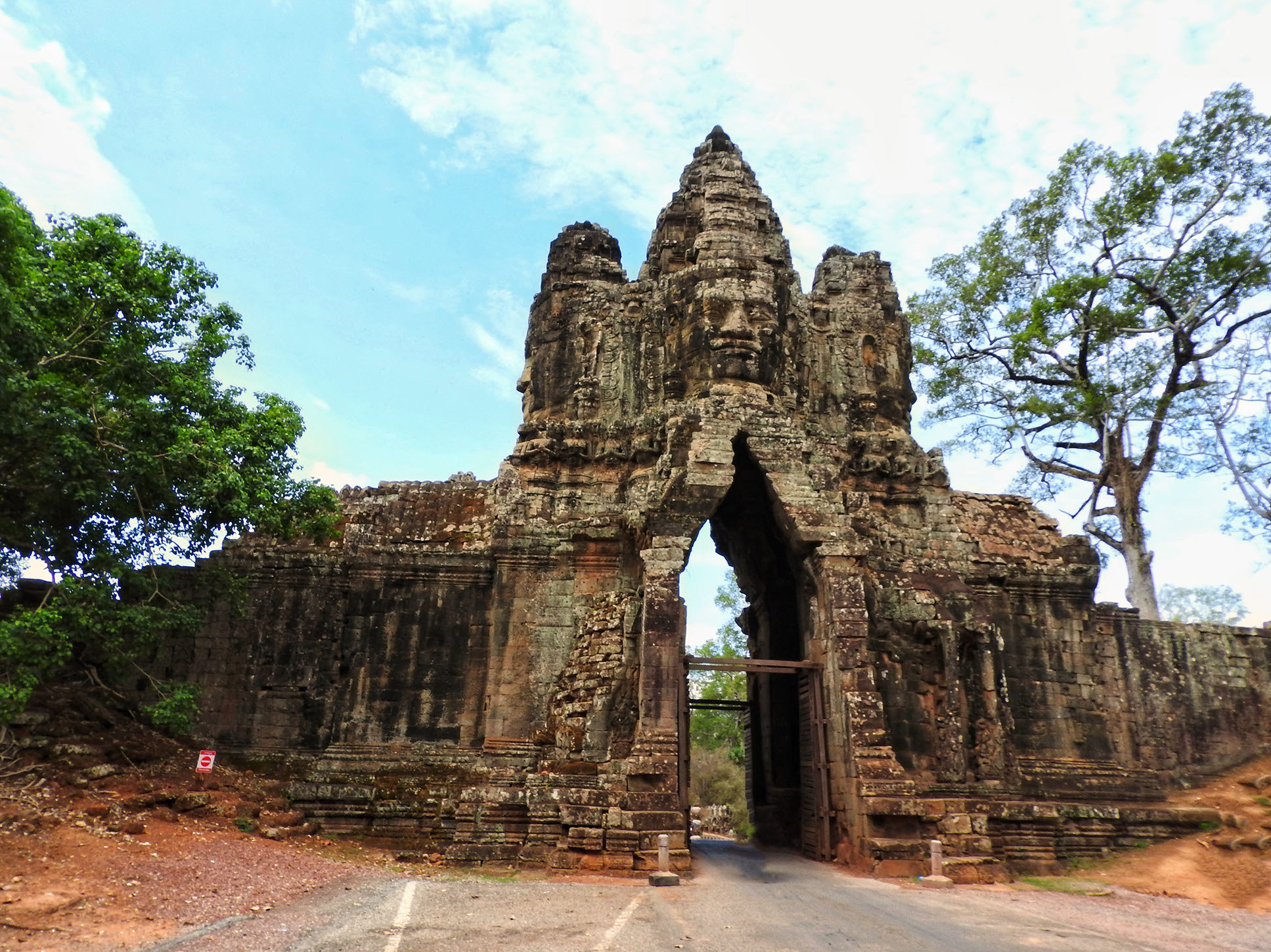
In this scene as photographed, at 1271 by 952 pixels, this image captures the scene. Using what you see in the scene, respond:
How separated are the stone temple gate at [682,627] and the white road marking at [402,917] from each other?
74.8 inches

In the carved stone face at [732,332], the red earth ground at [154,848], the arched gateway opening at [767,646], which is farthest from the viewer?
the arched gateway opening at [767,646]

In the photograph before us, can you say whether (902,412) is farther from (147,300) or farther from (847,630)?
(147,300)

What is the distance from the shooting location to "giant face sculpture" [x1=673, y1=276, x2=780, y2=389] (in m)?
14.1

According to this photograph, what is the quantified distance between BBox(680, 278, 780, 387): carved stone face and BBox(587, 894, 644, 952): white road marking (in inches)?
327

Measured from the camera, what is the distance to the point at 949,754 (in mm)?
12461

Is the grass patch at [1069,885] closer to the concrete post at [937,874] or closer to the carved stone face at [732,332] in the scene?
the concrete post at [937,874]

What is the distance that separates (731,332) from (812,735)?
6.52 meters

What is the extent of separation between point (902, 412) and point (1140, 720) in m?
7.10

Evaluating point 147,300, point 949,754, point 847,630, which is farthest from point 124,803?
point 949,754

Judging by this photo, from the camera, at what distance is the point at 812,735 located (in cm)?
1231

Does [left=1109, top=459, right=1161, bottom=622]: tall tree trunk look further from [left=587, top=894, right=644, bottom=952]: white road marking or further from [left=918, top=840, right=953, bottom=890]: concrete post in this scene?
[left=587, top=894, right=644, bottom=952]: white road marking

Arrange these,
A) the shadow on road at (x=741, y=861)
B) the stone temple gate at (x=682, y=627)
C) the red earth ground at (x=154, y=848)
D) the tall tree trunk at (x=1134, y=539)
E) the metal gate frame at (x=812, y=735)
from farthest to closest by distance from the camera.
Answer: the tall tree trunk at (x=1134, y=539) → the metal gate frame at (x=812, y=735) → the stone temple gate at (x=682, y=627) → the shadow on road at (x=741, y=861) → the red earth ground at (x=154, y=848)

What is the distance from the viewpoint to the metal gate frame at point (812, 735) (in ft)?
37.9

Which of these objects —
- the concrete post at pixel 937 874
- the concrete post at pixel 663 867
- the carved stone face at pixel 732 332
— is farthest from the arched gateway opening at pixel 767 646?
the concrete post at pixel 663 867
